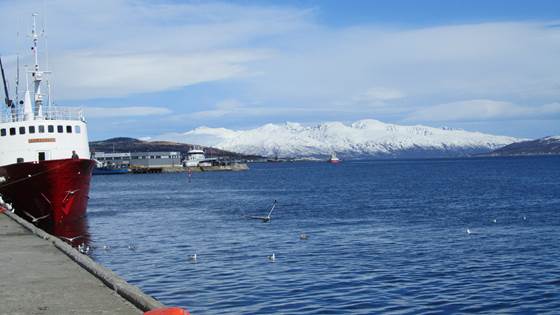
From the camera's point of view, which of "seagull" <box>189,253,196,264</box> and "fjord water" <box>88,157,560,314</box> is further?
"seagull" <box>189,253,196,264</box>

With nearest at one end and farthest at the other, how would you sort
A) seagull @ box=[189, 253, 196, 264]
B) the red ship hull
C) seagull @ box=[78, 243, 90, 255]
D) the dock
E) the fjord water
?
the dock
the fjord water
seagull @ box=[189, 253, 196, 264]
seagull @ box=[78, 243, 90, 255]
the red ship hull

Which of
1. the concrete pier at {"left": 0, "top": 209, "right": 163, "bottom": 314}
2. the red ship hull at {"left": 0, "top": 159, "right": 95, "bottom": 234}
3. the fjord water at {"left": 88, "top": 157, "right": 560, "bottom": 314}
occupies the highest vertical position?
the red ship hull at {"left": 0, "top": 159, "right": 95, "bottom": 234}

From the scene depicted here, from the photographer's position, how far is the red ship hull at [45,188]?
43.5 meters

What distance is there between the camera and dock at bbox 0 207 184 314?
530 inches

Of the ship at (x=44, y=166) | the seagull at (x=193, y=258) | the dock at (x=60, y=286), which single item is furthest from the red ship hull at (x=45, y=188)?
the dock at (x=60, y=286)

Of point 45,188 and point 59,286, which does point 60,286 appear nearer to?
point 59,286

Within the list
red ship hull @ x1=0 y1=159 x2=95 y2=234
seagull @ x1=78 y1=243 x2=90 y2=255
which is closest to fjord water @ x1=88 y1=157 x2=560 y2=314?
seagull @ x1=78 y1=243 x2=90 y2=255

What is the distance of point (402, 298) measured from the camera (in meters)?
22.4

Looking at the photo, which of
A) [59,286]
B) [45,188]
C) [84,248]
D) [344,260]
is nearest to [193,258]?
[344,260]

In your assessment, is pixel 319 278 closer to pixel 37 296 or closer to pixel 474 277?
pixel 474 277

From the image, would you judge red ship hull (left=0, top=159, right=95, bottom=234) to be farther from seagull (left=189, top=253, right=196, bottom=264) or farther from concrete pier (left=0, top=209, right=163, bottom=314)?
concrete pier (left=0, top=209, right=163, bottom=314)

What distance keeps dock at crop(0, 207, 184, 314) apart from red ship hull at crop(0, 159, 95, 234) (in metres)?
21.0

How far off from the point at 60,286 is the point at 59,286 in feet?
0.08

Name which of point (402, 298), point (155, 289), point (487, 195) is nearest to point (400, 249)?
point (402, 298)
